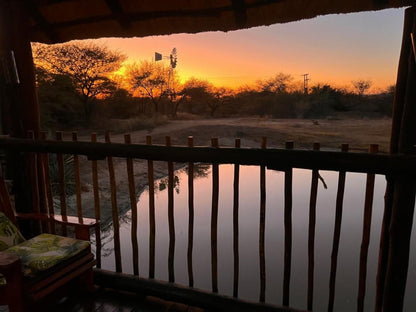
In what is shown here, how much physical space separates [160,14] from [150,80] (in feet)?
81.7

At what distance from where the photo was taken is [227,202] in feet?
22.8

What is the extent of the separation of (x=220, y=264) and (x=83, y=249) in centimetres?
255

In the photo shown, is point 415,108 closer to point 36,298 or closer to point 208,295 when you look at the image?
point 208,295

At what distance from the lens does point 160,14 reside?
2.10 meters

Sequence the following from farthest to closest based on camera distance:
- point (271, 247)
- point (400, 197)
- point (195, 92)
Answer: point (195, 92)
point (271, 247)
point (400, 197)

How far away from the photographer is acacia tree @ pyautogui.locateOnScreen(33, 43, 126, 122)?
17141mm

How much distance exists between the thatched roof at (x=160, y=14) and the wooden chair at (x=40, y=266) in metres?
1.30

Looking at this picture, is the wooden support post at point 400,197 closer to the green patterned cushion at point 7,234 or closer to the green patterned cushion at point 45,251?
the green patterned cushion at point 45,251

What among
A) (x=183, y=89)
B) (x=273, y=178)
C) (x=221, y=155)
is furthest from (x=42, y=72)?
(x=221, y=155)

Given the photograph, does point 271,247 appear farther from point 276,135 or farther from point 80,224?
point 276,135

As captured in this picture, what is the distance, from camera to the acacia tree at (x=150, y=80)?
996 inches

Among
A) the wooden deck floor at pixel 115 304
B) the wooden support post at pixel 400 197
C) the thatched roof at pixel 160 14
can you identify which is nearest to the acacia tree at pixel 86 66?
the thatched roof at pixel 160 14

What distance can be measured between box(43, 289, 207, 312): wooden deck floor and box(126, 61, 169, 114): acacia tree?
24349mm

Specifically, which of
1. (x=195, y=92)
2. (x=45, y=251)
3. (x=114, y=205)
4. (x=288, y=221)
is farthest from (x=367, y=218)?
(x=195, y=92)
